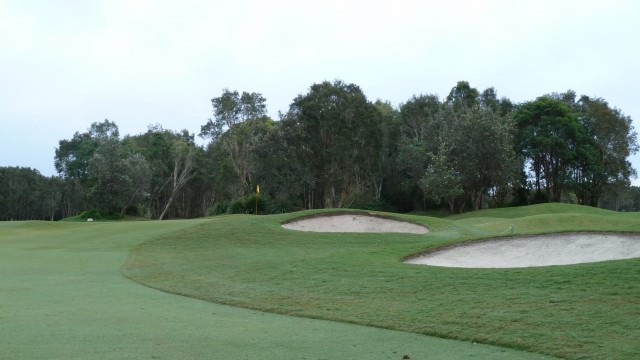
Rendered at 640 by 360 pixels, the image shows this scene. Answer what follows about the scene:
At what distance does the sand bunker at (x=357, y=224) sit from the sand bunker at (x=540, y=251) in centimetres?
994

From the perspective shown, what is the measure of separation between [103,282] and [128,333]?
778 centimetres

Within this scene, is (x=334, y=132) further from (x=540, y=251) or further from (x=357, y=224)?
(x=540, y=251)

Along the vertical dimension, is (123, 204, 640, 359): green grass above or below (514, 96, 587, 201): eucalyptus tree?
below

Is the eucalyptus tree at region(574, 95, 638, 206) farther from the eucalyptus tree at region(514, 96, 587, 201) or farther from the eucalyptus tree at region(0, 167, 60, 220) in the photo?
the eucalyptus tree at region(0, 167, 60, 220)

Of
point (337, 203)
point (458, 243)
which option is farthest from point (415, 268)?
point (337, 203)

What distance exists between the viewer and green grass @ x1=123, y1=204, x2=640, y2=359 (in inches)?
300

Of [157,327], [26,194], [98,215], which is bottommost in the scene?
[157,327]

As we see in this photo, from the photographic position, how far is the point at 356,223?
3030 cm

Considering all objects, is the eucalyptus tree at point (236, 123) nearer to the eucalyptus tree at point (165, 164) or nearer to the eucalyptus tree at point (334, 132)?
the eucalyptus tree at point (165, 164)

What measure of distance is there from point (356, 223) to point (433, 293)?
1916cm

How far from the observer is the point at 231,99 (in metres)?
73.7

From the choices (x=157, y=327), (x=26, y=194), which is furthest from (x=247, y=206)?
(x=26, y=194)

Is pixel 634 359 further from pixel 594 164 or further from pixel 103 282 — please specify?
pixel 594 164

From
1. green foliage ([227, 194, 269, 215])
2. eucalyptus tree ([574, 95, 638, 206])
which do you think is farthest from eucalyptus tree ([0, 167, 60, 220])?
eucalyptus tree ([574, 95, 638, 206])
